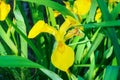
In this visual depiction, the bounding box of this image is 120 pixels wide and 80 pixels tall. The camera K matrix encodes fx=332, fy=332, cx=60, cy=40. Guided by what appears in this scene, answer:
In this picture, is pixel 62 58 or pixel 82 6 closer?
pixel 62 58

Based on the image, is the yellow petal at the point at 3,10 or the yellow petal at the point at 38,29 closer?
the yellow petal at the point at 38,29

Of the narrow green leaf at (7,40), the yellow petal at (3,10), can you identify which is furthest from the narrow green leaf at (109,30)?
the narrow green leaf at (7,40)

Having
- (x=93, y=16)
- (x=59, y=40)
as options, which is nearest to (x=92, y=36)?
Result: (x=93, y=16)

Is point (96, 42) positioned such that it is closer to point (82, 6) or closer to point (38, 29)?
point (82, 6)

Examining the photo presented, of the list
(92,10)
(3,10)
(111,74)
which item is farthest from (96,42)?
(3,10)

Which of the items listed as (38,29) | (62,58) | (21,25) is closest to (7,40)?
(21,25)

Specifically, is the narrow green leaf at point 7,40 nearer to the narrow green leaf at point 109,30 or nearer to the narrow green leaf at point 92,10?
the narrow green leaf at point 92,10

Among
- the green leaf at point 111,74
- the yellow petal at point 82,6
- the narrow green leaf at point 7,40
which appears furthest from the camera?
the narrow green leaf at point 7,40

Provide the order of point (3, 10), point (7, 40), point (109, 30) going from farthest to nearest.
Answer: point (7, 40) → point (3, 10) → point (109, 30)

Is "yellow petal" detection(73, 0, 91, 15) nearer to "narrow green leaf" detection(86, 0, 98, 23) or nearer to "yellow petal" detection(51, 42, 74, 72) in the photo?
"narrow green leaf" detection(86, 0, 98, 23)

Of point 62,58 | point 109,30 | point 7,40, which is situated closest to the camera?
point 62,58

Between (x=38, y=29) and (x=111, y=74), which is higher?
(x=38, y=29)

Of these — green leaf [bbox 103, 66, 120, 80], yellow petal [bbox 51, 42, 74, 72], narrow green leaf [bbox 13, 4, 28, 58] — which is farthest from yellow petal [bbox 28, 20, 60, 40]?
narrow green leaf [bbox 13, 4, 28, 58]

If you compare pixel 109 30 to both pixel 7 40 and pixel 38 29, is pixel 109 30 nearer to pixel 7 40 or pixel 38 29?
pixel 38 29
